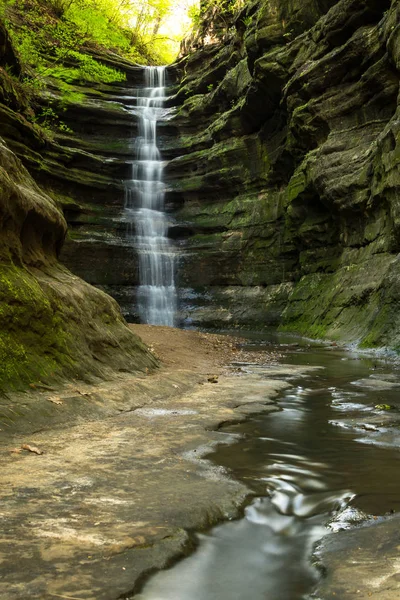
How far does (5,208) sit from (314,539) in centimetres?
534

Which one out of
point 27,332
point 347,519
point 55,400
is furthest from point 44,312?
point 347,519

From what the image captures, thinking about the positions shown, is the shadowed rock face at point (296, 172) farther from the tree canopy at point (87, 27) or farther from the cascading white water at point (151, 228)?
the tree canopy at point (87, 27)

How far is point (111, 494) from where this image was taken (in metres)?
2.99

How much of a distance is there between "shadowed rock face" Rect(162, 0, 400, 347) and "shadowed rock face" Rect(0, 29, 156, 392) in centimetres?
824

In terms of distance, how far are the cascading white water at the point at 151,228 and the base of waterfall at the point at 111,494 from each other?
24.2m

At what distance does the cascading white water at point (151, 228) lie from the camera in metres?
30.5

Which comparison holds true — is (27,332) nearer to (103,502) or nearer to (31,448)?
(31,448)

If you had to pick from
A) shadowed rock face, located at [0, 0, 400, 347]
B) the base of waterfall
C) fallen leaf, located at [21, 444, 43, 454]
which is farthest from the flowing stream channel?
shadowed rock face, located at [0, 0, 400, 347]

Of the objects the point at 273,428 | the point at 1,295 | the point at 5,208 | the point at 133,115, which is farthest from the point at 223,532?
the point at 133,115

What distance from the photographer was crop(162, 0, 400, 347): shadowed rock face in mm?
17000

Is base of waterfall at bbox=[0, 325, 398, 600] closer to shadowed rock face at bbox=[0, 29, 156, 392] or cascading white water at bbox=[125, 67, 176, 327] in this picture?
shadowed rock face at bbox=[0, 29, 156, 392]

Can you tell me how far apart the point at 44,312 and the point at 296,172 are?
819 inches

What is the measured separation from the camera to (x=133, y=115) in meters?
36.0

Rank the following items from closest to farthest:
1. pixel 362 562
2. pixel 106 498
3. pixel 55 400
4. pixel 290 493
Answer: pixel 362 562 < pixel 106 498 < pixel 290 493 < pixel 55 400
